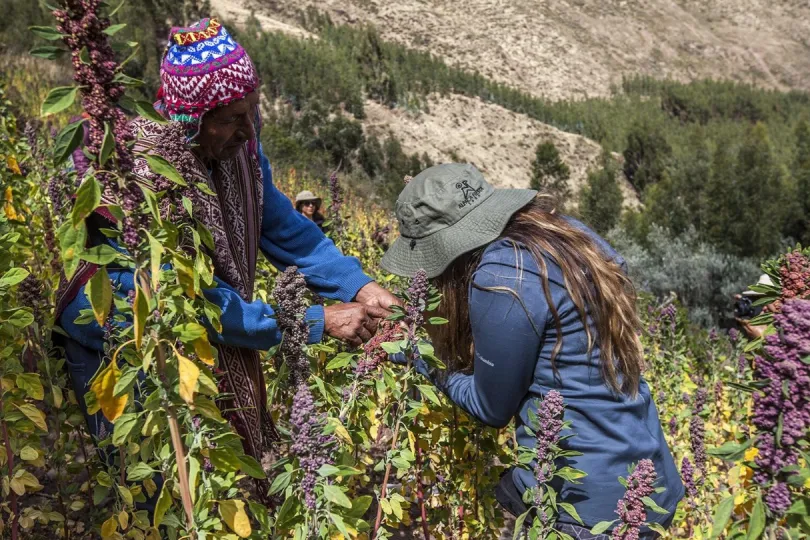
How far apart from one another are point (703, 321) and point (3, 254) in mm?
10666

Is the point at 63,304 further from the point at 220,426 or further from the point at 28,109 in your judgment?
the point at 28,109

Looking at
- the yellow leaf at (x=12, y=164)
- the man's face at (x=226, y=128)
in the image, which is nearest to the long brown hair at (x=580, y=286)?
the man's face at (x=226, y=128)

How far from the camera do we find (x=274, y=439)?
72.5 inches

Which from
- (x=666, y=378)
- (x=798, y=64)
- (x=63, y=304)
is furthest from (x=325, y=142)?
(x=798, y=64)

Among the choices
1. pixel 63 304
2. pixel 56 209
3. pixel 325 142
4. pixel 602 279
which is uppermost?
pixel 602 279

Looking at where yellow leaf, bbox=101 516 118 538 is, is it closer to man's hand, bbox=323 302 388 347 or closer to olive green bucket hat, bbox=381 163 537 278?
man's hand, bbox=323 302 388 347

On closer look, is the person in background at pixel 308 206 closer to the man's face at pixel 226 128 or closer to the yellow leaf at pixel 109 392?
the man's face at pixel 226 128

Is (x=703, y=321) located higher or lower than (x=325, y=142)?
higher

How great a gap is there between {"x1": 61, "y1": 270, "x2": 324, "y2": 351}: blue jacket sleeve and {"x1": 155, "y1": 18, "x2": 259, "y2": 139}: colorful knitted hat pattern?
418mm

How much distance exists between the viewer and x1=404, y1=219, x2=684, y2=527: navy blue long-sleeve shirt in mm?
1366

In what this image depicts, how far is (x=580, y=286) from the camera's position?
1401 mm

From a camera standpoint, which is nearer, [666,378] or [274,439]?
[274,439]

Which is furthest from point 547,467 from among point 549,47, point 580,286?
point 549,47

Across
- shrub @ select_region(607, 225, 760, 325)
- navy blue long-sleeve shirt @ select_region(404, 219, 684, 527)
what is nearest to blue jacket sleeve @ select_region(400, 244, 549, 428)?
navy blue long-sleeve shirt @ select_region(404, 219, 684, 527)
